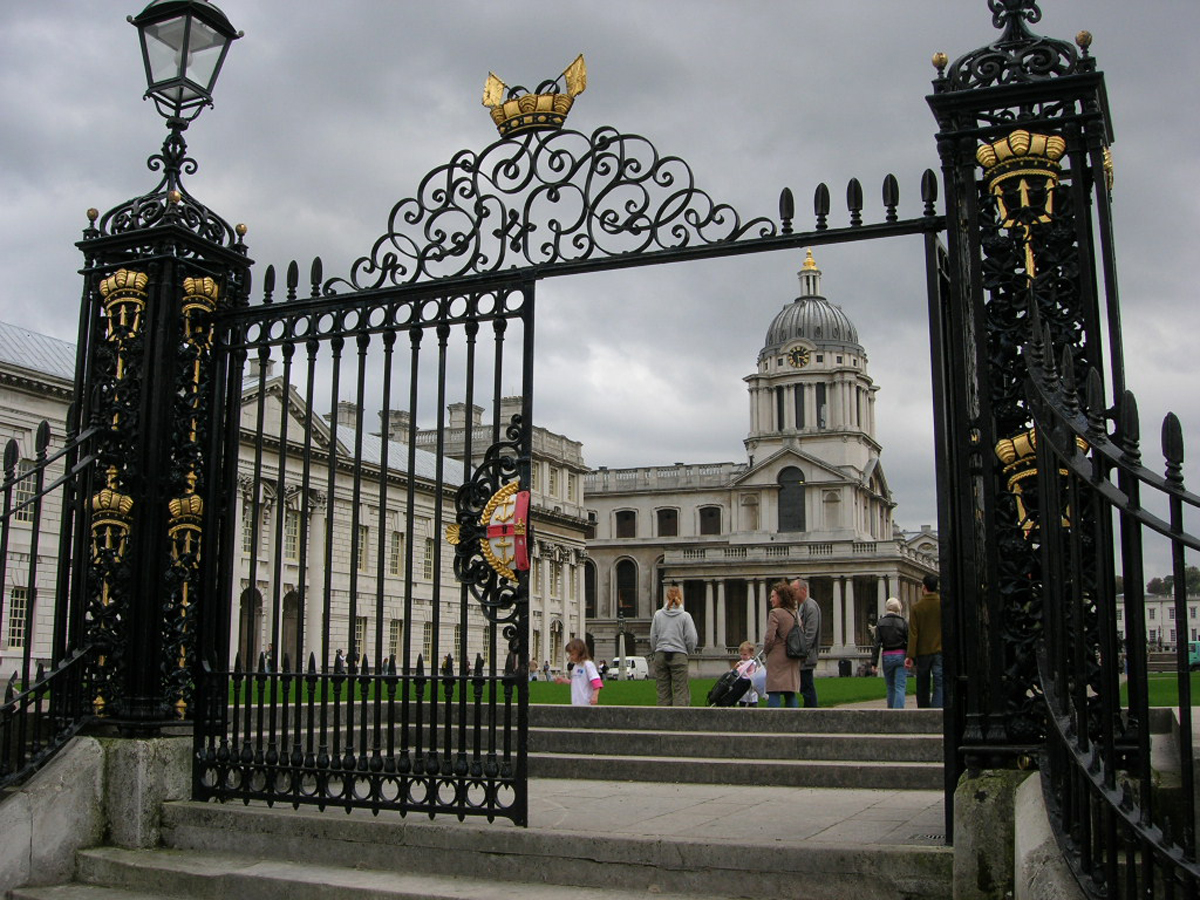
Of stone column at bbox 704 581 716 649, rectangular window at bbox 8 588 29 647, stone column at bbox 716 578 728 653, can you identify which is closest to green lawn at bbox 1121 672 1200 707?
rectangular window at bbox 8 588 29 647

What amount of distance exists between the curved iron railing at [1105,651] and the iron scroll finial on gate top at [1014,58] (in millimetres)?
1391

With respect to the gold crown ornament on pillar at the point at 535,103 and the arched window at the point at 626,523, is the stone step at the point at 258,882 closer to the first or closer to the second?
the gold crown ornament on pillar at the point at 535,103

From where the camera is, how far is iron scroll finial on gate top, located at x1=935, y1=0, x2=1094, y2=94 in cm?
541

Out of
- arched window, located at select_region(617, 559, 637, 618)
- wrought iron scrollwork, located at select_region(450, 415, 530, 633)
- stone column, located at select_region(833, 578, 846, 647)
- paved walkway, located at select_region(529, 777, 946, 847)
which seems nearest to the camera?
paved walkway, located at select_region(529, 777, 946, 847)

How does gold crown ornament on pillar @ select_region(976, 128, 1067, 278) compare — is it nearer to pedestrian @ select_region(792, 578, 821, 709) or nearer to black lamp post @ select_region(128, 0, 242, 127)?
black lamp post @ select_region(128, 0, 242, 127)

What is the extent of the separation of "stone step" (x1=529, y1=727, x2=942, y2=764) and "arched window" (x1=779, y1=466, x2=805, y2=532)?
81.0 m

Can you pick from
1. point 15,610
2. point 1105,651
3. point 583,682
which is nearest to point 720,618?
point 15,610

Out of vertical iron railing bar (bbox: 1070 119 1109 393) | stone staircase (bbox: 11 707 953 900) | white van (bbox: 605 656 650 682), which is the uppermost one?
vertical iron railing bar (bbox: 1070 119 1109 393)

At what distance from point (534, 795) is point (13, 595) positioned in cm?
2623

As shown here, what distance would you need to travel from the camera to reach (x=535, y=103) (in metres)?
6.98

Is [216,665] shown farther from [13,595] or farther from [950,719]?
[13,595]

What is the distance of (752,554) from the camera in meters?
84.9

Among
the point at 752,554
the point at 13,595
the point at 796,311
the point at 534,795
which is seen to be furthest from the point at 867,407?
the point at 534,795

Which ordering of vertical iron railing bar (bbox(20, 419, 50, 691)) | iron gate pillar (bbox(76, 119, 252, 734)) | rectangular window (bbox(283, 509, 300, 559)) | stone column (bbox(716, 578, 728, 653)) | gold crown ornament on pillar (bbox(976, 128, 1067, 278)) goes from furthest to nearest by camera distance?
stone column (bbox(716, 578, 728, 653)) < rectangular window (bbox(283, 509, 300, 559)) < iron gate pillar (bbox(76, 119, 252, 734)) < vertical iron railing bar (bbox(20, 419, 50, 691)) < gold crown ornament on pillar (bbox(976, 128, 1067, 278))
